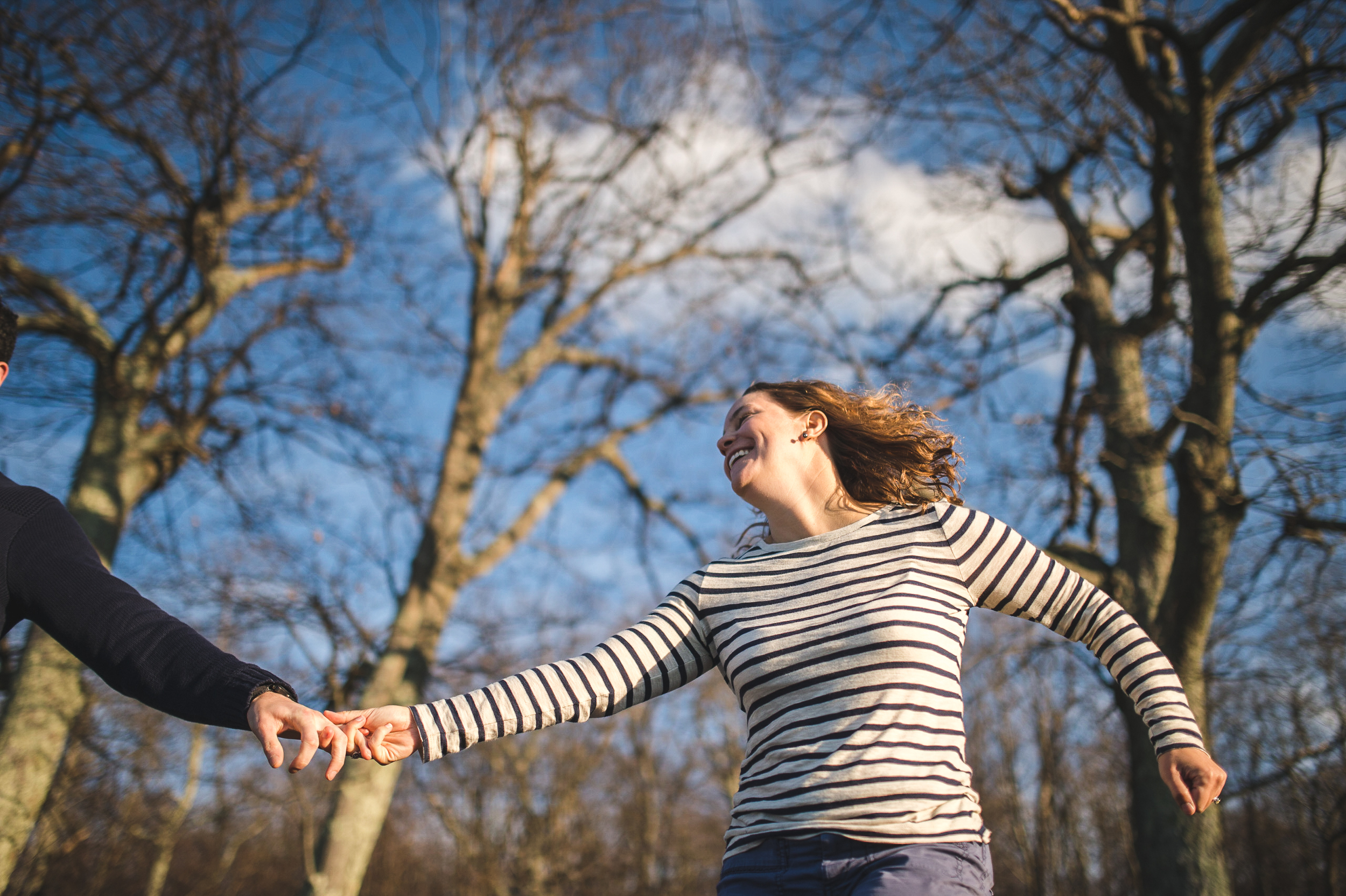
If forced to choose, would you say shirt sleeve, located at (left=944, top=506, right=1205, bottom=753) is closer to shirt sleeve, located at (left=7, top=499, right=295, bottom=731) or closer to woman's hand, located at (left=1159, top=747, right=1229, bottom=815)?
woman's hand, located at (left=1159, top=747, right=1229, bottom=815)

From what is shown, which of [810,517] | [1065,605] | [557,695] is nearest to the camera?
[557,695]

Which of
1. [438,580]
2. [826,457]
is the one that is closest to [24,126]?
[438,580]

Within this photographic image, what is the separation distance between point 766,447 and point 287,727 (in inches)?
50.5

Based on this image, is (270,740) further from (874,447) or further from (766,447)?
(874,447)

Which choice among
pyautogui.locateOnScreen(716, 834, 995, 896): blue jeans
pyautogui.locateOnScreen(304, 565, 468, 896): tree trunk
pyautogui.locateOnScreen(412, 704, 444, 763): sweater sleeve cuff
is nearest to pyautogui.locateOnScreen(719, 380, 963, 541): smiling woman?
pyautogui.locateOnScreen(716, 834, 995, 896): blue jeans

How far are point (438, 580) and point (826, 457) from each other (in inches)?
220

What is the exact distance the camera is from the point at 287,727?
170cm

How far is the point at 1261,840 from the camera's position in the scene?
18125mm

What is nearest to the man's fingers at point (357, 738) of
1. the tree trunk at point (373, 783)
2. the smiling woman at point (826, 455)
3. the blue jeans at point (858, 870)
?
the blue jeans at point (858, 870)

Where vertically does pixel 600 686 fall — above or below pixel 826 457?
below

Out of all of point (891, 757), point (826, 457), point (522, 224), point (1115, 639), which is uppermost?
point (522, 224)

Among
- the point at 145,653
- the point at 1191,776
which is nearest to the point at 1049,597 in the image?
the point at 1191,776

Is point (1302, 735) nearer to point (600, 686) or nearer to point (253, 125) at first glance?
point (600, 686)

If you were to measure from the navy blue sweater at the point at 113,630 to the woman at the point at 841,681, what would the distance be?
253mm
